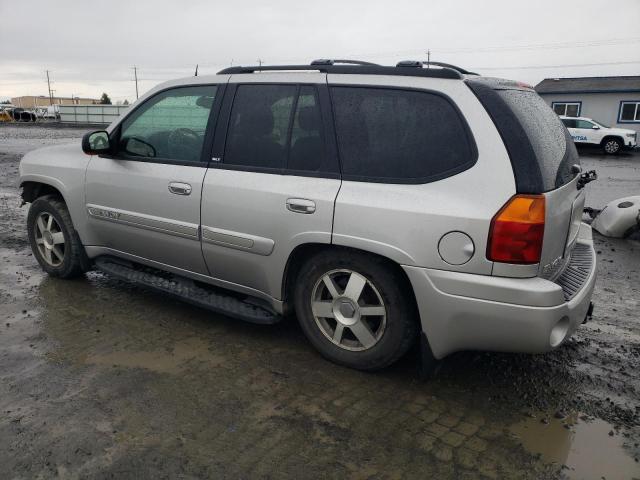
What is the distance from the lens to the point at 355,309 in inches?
131

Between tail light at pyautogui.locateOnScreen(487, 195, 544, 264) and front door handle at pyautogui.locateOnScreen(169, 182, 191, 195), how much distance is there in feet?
6.89

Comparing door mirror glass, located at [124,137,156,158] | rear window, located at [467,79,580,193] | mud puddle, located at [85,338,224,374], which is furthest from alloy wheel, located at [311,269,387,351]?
door mirror glass, located at [124,137,156,158]

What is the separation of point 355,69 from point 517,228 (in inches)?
55.3

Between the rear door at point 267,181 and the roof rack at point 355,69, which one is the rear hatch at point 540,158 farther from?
the rear door at point 267,181

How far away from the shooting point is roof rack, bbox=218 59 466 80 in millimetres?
3119

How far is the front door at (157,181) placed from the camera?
3.89m

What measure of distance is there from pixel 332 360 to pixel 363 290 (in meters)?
0.57

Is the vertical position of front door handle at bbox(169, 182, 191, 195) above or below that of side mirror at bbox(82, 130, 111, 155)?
below

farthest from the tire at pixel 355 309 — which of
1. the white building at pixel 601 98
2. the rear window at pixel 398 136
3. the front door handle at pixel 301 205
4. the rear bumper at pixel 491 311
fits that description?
the white building at pixel 601 98

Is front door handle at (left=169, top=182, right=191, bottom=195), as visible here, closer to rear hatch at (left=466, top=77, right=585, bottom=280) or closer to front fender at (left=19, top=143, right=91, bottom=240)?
front fender at (left=19, top=143, right=91, bottom=240)

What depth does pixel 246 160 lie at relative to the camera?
367cm

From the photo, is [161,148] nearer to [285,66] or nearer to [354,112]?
[285,66]

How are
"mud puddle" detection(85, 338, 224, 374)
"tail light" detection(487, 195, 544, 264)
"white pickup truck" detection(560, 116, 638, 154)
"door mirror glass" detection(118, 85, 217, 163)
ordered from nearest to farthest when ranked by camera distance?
"tail light" detection(487, 195, 544, 264), "mud puddle" detection(85, 338, 224, 374), "door mirror glass" detection(118, 85, 217, 163), "white pickup truck" detection(560, 116, 638, 154)

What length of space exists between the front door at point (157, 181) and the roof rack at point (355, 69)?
1.10ft
